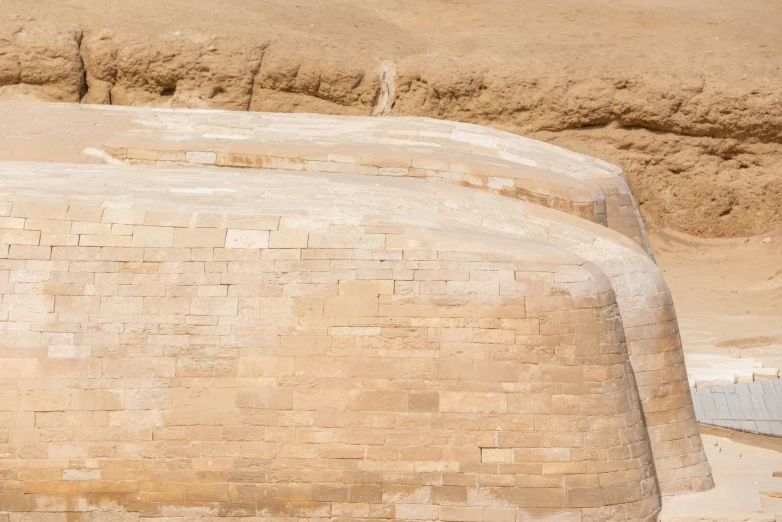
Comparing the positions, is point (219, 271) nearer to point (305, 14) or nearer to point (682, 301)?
point (682, 301)

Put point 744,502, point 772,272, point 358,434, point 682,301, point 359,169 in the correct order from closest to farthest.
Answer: point 358,434, point 744,502, point 359,169, point 682,301, point 772,272

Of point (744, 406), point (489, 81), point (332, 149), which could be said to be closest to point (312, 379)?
point (332, 149)

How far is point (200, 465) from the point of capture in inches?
324

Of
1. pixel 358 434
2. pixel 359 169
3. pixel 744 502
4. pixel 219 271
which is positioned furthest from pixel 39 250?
pixel 744 502

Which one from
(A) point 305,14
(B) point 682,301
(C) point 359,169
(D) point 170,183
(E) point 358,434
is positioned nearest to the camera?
(E) point 358,434

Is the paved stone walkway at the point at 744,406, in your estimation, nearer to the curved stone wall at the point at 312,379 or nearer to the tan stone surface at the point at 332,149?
the tan stone surface at the point at 332,149

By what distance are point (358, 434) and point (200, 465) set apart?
1.11 meters

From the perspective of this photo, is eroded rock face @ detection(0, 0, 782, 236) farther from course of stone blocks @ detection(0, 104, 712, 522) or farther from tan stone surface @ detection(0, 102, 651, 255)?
course of stone blocks @ detection(0, 104, 712, 522)

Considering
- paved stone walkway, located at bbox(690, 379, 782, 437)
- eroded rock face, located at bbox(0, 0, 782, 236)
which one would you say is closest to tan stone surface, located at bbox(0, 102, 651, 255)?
paved stone walkway, located at bbox(690, 379, 782, 437)

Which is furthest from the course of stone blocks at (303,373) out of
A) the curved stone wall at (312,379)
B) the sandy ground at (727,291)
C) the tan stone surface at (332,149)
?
the sandy ground at (727,291)

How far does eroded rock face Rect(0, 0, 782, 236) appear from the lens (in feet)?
58.7

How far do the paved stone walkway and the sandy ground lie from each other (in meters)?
1.25

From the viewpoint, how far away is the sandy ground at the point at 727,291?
14.8 m

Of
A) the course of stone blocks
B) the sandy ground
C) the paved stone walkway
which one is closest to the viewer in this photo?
the course of stone blocks
